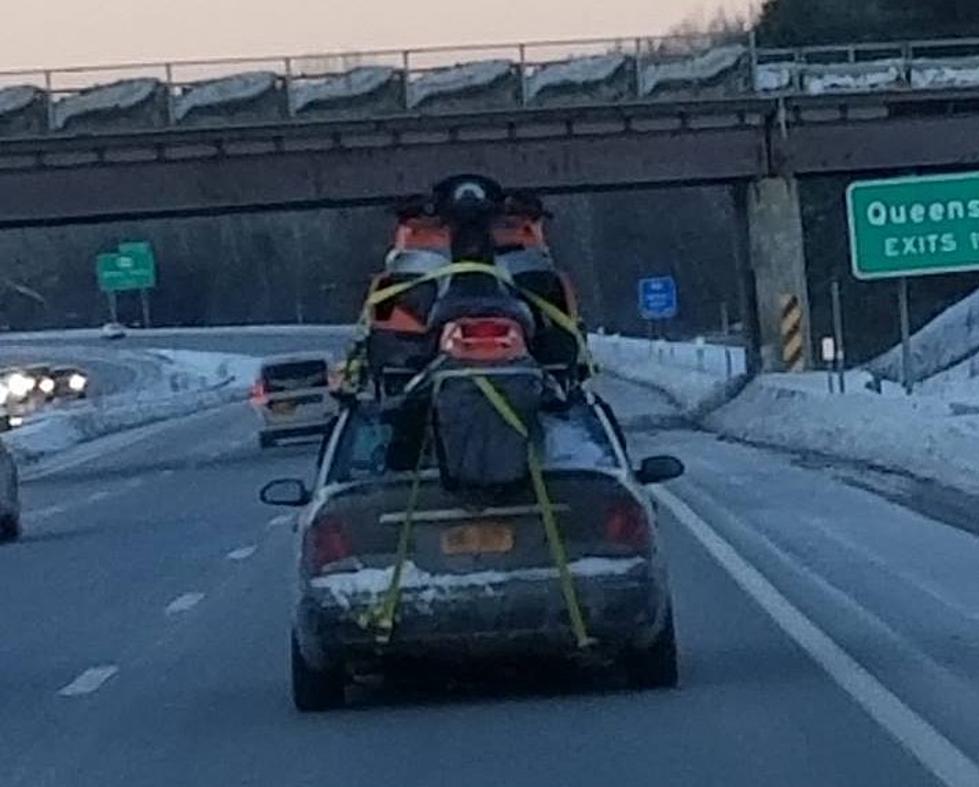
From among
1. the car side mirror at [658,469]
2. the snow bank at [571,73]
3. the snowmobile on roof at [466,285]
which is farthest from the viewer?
the snow bank at [571,73]

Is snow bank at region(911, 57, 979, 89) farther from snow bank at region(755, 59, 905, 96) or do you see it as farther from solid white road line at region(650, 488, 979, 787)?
solid white road line at region(650, 488, 979, 787)

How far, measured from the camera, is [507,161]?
216ft

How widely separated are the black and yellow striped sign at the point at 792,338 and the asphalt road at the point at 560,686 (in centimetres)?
3577

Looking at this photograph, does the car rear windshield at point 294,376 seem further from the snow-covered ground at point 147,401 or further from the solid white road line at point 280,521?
the solid white road line at point 280,521

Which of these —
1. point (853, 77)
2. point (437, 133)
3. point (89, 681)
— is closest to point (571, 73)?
point (437, 133)

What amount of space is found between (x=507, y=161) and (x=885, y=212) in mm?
21995

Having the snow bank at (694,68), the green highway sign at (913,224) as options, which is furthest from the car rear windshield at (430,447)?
the snow bank at (694,68)

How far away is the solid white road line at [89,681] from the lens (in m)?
17.3

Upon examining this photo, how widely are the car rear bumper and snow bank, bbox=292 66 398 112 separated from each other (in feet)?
165

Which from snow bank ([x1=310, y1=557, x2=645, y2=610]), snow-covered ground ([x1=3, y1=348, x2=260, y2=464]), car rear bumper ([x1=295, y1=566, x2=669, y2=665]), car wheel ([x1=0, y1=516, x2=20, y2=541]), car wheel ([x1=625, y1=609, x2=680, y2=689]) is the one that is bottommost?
snow-covered ground ([x1=3, y1=348, x2=260, y2=464])

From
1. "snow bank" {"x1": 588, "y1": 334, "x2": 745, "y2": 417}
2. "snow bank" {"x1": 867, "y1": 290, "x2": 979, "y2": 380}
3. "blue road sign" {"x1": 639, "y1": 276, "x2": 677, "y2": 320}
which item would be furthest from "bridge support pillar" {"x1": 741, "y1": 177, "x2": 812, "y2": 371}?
"blue road sign" {"x1": 639, "y1": 276, "x2": 677, "y2": 320}

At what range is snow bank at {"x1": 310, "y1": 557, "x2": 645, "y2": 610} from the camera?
15.3 meters

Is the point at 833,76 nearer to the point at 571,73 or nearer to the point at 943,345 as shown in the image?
the point at 571,73

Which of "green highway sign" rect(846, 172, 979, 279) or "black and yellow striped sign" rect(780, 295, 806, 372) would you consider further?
"black and yellow striped sign" rect(780, 295, 806, 372)
